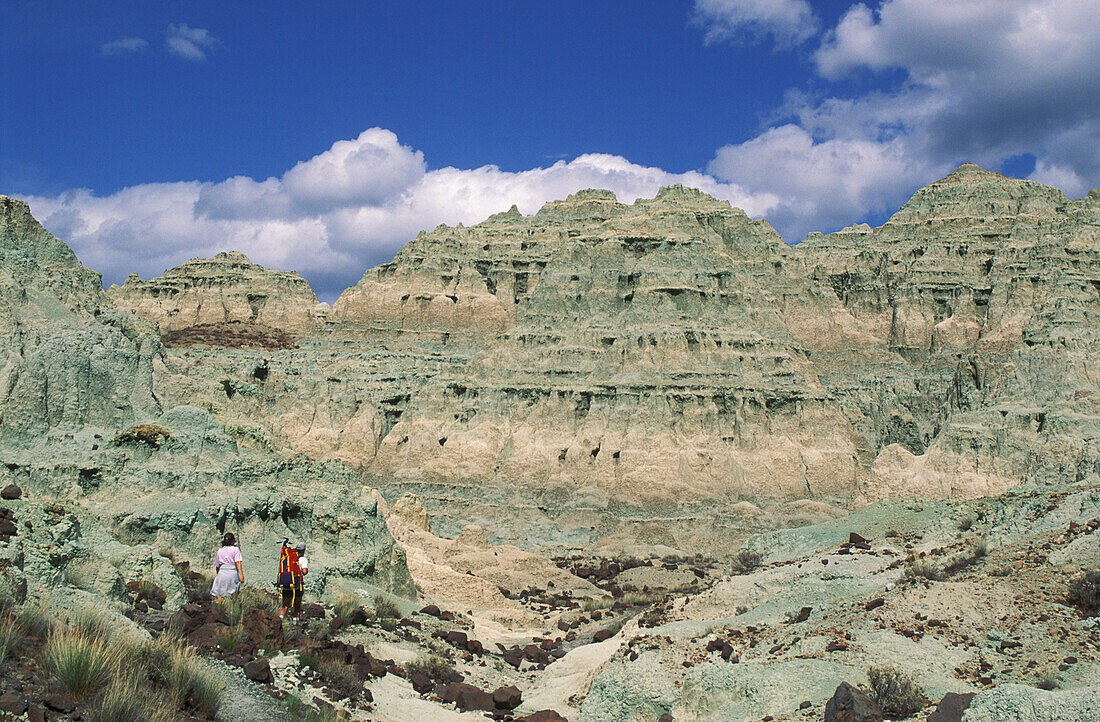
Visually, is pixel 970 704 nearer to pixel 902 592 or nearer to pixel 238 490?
pixel 902 592

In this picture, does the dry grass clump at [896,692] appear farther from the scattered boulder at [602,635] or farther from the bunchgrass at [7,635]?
the scattered boulder at [602,635]

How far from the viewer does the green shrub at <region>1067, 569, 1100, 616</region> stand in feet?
44.2

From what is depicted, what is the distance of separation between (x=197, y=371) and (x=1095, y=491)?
6197cm

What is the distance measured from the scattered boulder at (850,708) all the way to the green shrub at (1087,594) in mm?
4072

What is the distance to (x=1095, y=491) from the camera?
19.6m

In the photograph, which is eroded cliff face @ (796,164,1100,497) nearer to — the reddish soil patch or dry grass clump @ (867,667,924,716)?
dry grass clump @ (867,667,924,716)

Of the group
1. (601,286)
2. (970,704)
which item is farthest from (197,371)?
(970,704)

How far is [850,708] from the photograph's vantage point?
11.5 metres

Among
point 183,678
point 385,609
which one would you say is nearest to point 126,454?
point 385,609

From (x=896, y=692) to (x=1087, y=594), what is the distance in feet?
12.5

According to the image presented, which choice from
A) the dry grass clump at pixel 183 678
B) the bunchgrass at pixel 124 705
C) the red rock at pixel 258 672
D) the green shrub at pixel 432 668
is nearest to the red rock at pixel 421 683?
the green shrub at pixel 432 668

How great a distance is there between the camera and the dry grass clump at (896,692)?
38.4 feet

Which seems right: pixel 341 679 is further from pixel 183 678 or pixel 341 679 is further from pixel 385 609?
pixel 385 609

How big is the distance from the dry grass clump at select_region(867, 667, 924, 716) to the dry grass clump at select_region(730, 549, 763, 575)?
15.3 meters
